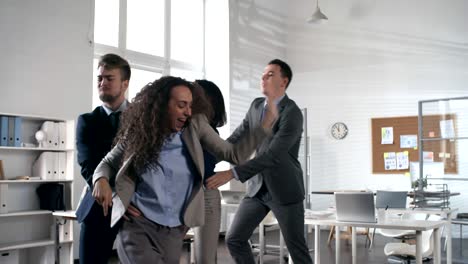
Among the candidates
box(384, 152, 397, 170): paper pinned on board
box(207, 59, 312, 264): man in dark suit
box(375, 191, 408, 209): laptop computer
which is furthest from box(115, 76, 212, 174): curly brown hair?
box(384, 152, 397, 170): paper pinned on board

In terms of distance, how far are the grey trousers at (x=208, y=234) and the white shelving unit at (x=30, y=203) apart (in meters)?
3.59

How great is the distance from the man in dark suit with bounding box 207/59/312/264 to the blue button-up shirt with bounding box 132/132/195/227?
3.23 ft

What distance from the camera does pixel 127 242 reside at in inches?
69.2

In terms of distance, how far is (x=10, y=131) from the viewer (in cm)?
523

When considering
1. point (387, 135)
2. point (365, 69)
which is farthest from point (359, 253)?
point (365, 69)

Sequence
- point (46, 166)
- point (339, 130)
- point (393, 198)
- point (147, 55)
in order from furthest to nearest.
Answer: point (339, 130) < point (147, 55) < point (46, 166) < point (393, 198)

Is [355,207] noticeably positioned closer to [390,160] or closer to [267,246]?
[267,246]

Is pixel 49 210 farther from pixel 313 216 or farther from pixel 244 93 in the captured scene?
pixel 244 93

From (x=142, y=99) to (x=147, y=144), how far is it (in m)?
0.18

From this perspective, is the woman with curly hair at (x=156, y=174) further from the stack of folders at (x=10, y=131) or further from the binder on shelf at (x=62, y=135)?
the binder on shelf at (x=62, y=135)

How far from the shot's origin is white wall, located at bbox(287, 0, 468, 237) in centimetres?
851

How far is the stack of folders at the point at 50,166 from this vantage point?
5543mm

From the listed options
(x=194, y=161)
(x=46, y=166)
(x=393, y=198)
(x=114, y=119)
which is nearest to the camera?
(x=194, y=161)

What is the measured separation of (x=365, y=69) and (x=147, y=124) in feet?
26.4
